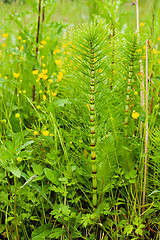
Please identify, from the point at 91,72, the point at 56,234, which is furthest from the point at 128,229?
the point at 91,72

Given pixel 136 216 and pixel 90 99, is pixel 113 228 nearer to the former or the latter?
pixel 136 216

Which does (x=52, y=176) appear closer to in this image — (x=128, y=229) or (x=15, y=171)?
(x=15, y=171)

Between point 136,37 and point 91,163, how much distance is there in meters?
0.66

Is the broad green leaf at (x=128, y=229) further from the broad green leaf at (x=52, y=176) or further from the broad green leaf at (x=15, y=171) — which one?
the broad green leaf at (x=15, y=171)

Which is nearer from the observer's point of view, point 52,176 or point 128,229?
point 128,229

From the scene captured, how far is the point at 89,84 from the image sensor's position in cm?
107

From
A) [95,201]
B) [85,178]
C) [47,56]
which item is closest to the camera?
[95,201]

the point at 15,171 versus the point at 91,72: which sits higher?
the point at 91,72

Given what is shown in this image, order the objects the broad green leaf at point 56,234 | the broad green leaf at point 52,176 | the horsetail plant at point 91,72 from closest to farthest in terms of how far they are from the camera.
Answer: the horsetail plant at point 91,72 → the broad green leaf at point 56,234 → the broad green leaf at point 52,176

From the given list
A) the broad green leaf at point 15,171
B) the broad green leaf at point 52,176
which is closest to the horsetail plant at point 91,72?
the broad green leaf at point 52,176

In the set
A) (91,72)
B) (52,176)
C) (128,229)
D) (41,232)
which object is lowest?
(41,232)

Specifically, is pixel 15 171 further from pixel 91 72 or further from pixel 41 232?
pixel 91 72

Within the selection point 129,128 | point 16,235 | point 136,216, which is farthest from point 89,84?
A: point 16,235

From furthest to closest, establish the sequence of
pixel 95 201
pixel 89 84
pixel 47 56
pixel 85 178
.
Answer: pixel 47 56
pixel 85 178
pixel 95 201
pixel 89 84
